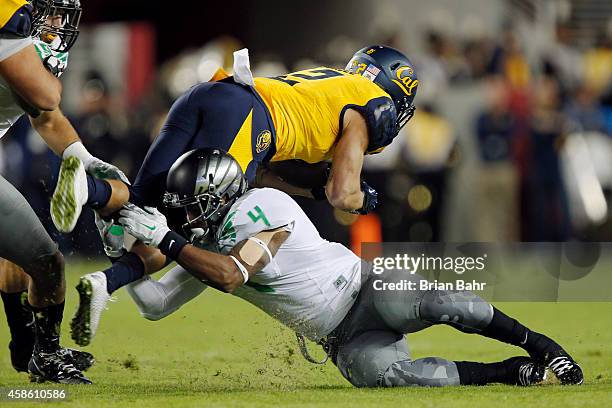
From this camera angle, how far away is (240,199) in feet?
18.2

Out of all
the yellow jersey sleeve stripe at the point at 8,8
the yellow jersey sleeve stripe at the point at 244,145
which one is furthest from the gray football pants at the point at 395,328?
the yellow jersey sleeve stripe at the point at 8,8

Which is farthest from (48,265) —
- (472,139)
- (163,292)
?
(472,139)

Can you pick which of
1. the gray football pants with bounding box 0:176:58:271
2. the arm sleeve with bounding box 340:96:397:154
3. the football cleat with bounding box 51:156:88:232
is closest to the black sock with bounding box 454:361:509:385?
the arm sleeve with bounding box 340:96:397:154

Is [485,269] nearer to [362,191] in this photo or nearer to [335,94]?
[362,191]

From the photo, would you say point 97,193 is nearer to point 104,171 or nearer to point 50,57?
point 104,171

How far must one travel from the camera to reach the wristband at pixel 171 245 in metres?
5.20

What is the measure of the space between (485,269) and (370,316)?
2.75 ft

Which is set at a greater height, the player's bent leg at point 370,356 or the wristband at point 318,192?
the wristband at point 318,192

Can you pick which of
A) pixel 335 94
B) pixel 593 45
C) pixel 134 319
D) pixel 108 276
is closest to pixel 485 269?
pixel 335 94

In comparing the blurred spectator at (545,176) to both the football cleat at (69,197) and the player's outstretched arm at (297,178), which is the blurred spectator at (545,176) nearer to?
the player's outstretched arm at (297,178)

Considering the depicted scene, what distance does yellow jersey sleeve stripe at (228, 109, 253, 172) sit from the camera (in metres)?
6.08

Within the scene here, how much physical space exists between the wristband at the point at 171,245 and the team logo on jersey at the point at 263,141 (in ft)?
3.65

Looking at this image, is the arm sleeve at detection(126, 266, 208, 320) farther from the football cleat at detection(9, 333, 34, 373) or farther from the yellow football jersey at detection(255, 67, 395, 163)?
the yellow football jersey at detection(255, 67, 395, 163)

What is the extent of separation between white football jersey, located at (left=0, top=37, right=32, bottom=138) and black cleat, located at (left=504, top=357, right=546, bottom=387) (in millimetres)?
2743
